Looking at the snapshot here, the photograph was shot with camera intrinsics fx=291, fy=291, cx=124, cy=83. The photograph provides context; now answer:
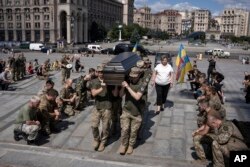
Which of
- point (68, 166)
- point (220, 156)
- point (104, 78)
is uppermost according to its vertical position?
point (104, 78)

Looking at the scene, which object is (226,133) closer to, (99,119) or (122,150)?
(122,150)

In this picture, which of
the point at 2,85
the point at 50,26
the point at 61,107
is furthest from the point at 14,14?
the point at 61,107

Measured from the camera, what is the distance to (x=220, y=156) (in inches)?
207

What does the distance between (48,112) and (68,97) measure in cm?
177

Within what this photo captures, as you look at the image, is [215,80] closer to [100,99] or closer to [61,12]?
[100,99]

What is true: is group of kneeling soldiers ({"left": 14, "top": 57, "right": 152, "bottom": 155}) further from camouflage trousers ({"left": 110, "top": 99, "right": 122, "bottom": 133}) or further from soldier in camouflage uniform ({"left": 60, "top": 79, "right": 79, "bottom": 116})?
soldier in camouflage uniform ({"left": 60, "top": 79, "right": 79, "bottom": 116})

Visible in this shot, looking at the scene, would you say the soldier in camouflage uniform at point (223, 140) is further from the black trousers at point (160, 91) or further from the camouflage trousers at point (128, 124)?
the black trousers at point (160, 91)

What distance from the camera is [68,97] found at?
370 inches

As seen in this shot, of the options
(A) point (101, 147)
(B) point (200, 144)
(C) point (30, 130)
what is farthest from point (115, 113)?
(B) point (200, 144)

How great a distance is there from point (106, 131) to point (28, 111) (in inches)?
76.7

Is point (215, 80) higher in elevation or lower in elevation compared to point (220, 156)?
higher

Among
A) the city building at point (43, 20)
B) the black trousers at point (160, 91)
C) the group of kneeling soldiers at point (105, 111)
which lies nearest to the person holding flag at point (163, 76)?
the black trousers at point (160, 91)

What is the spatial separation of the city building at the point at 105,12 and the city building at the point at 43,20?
43.6 feet

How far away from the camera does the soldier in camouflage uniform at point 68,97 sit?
9.26 meters
